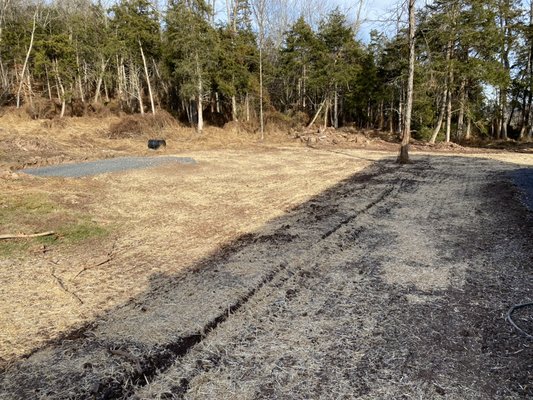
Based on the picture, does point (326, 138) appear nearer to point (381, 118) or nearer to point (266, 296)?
point (381, 118)

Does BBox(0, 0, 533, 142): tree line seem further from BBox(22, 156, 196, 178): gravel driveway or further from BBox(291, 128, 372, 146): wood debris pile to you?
BBox(22, 156, 196, 178): gravel driveway

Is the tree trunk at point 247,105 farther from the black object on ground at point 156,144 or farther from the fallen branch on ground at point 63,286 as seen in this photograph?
the fallen branch on ground at point 63,286

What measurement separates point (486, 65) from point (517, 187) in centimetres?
1387

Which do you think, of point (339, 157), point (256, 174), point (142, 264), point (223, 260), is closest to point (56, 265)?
point (142, 264)

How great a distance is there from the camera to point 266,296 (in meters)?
3.18

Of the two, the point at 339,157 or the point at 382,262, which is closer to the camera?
the point at 382,262

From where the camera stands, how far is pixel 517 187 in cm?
749

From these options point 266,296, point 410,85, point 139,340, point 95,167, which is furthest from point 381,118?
point 139,340

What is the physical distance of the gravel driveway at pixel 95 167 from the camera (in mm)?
9953

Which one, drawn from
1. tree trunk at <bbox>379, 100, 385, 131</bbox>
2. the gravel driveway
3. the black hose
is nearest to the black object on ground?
the gravel driveway

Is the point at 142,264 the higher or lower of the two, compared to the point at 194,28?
lower

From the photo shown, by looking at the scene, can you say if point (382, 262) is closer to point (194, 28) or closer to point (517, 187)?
point (517, 187)

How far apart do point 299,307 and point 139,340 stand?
1.31m

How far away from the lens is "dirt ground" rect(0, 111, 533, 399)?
7.09ft
